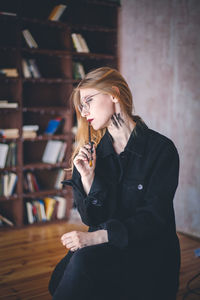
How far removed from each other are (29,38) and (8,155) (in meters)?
1.19

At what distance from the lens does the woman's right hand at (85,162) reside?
4.88ft

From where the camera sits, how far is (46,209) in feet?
11.6

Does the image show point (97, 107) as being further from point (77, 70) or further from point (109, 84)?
point (77, 70)

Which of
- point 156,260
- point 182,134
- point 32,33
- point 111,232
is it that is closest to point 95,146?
point 111,232

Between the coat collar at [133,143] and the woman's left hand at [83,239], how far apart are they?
0.40 meters

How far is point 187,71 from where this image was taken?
3.06 meters

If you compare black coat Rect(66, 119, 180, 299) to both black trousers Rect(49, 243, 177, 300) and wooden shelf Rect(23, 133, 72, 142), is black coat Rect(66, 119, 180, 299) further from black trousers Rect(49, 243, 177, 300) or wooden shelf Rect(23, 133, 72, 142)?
wooden shelf Rect(23, 133, 72, 142)

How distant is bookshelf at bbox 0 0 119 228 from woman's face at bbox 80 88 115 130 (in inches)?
75.6

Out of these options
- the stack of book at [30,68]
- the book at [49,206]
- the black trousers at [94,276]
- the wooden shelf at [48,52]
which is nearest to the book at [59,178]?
the book at [49,206]

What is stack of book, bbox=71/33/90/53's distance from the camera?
11.8 ft

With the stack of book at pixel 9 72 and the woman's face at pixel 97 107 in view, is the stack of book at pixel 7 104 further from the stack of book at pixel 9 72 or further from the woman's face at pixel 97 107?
Answer: the woman's face at pixel 97 107

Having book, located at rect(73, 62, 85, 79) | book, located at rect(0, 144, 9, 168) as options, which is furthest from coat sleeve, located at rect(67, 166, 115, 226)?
book, located at rect(73, 62, 85, 79)

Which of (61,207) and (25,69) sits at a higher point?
(25,69)

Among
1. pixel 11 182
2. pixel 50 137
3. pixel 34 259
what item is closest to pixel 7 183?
pixel 11 182
